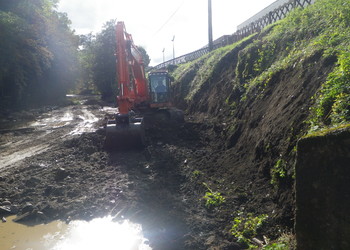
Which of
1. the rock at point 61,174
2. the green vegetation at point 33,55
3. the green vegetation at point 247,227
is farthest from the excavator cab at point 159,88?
the green vegetation at point 33,55

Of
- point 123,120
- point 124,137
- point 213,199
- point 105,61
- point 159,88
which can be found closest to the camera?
point 213,199

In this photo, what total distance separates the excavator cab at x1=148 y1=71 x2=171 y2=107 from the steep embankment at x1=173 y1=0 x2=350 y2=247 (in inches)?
138

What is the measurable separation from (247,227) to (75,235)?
2.86 metres

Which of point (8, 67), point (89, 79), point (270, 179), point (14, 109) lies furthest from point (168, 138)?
point (89, 79)

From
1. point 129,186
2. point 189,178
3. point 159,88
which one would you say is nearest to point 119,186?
point 129,186

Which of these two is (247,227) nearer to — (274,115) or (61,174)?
(274,115)

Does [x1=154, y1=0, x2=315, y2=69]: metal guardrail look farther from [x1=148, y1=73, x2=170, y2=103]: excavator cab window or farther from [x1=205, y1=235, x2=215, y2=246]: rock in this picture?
[x1=205, y1=235, x2=215, y2=246]: rock

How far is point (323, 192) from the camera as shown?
3.41 m

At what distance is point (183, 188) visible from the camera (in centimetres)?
737

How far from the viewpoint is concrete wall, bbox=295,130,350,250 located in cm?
323

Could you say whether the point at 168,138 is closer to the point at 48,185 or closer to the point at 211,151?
the point at 211,151

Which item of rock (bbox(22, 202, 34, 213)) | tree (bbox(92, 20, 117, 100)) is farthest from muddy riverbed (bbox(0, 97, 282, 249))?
tree (bbox(92, 20, 117, 100))

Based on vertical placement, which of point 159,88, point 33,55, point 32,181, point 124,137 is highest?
point 33,55

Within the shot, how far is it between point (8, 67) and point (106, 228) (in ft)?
71.6
